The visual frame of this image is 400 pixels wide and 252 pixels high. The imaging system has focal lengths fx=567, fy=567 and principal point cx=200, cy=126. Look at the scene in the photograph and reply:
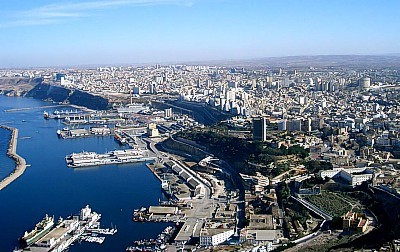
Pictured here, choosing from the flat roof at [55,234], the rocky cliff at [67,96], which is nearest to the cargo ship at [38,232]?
the flat roof at [55,234]

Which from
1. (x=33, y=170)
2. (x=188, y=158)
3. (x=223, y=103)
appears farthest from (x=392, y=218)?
(x=223, y=103)

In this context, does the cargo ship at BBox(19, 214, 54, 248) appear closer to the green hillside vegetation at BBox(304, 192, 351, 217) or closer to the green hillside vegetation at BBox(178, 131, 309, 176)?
the green hillside vegetation at BBox(304, 192, 351, 217)

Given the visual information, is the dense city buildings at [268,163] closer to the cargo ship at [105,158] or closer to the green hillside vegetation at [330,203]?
the green hillside vegetation at [330,203]

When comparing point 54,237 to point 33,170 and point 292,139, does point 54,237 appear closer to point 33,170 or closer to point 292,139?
point 33,170


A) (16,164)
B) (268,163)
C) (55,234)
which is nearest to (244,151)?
(268,163)

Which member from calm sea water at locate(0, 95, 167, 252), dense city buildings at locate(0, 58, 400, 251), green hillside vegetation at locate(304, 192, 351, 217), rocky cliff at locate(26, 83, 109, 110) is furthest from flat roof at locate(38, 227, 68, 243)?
rocky cliff at locate(26, 83, 109, 110)

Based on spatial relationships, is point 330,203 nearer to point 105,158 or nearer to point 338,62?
point 105,158
